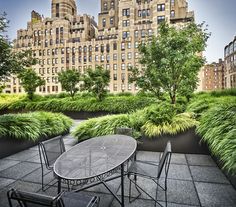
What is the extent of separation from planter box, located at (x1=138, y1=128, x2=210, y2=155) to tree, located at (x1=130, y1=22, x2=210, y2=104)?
3.07 metres

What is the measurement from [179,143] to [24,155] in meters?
3.72

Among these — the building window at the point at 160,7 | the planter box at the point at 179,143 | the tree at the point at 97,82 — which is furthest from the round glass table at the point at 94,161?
the building window at the point at 160,7

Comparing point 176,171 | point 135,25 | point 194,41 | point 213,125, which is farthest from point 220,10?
point 135,25

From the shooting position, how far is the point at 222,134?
A: 290 cm

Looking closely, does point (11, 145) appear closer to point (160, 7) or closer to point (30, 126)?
point (30, 126)

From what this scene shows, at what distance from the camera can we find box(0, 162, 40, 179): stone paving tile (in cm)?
299

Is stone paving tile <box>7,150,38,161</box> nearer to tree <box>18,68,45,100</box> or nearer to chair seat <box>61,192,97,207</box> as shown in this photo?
chair seat <box>61,192,97,207</box>

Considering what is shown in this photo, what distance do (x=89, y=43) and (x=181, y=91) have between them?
3412 centimetres

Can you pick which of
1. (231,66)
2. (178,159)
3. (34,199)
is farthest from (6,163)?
(231,66)

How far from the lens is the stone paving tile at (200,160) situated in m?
3.46

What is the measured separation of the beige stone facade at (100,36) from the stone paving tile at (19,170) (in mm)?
29664

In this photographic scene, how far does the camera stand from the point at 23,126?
14.9 ft

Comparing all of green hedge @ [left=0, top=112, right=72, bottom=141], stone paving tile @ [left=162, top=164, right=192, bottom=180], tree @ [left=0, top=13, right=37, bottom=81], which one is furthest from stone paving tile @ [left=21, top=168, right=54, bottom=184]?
tree @ [left=0, top=13, right=37, bottom=81]

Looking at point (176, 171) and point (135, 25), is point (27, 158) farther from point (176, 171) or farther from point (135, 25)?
point (135, 25)
